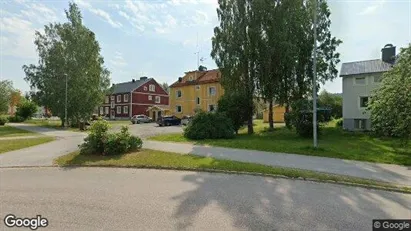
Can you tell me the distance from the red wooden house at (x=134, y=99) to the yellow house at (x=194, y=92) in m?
11.0

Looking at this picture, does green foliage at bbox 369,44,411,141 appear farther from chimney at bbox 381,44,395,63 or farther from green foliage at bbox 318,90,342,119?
green foliage at bbox 318,90,342,119

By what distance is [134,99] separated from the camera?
61.1 m

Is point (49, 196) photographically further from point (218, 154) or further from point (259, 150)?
point (259, 150)

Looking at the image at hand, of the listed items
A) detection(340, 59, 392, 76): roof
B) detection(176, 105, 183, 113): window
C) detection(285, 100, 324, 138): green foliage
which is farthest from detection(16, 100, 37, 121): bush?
detection(340, 59, 392, 76): roof

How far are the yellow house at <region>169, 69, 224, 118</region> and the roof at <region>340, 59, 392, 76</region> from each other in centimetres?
1992

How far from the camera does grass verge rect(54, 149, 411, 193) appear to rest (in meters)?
Result: 8.02

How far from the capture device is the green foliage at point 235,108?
Answer: 22.3 metres

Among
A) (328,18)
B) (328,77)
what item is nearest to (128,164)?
(328,77)

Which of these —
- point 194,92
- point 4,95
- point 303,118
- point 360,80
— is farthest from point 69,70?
point 360,80

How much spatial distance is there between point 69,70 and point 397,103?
3580 cm

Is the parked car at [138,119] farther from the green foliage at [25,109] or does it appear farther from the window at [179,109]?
the green foliage at [25,109]

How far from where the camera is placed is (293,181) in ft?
26.5

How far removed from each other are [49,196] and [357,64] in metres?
29.9

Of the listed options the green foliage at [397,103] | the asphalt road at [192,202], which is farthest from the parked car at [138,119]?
the asphalt road at [192,202]
